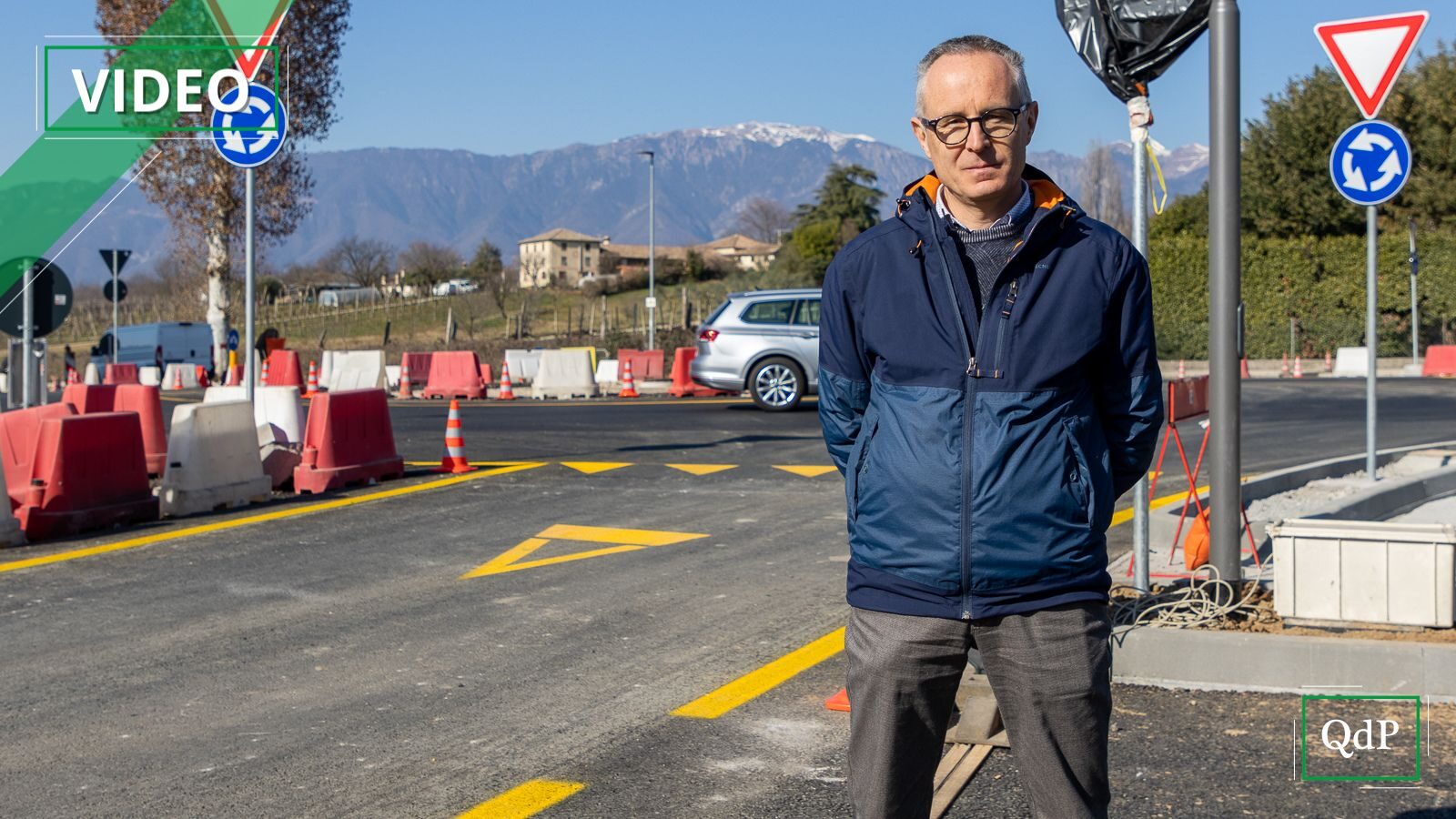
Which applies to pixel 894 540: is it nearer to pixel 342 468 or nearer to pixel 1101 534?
pixel 1101 534

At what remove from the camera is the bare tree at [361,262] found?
86.6 meters

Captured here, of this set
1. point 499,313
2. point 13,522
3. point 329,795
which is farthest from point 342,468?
point 499,313

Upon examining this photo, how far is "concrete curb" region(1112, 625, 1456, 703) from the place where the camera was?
5.14 m

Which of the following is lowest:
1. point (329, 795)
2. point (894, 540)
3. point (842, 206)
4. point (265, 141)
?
point (329, 795)

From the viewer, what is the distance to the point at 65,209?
21438mm

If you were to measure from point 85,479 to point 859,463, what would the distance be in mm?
8302

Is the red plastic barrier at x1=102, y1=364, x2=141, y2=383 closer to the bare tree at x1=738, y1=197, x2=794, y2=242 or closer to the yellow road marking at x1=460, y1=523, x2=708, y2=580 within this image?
the yellow road marking at x1=460, y1=523, x2=708, y2=580

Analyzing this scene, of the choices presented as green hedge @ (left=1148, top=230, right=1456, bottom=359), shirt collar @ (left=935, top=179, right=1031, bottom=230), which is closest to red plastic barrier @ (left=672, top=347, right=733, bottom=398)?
green hedge @ (left=1148, top=230, right=1456, bottom=359)

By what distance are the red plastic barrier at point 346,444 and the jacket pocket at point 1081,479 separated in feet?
31.6

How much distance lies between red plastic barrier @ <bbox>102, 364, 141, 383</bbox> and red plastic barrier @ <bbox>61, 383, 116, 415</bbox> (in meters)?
16.8

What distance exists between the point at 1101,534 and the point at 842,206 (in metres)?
86.5

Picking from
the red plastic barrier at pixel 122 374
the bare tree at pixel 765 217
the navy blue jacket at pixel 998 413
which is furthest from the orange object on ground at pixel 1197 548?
the bare tree at pixel 765 217

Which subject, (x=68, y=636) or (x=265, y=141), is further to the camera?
(x=265, y=141)

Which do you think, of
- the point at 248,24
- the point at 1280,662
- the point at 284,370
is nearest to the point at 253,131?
the point at 248,24
